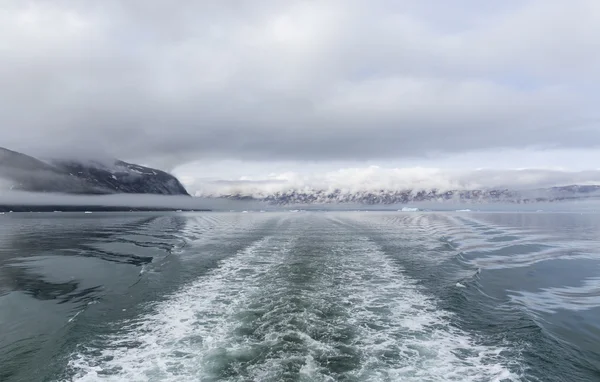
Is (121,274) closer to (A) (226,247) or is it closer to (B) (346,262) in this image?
(A) (226,247)

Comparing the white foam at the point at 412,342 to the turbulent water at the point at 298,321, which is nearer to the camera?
the white foam at the point at 412,342

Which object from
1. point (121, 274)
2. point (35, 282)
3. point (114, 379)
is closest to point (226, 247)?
point (121, 274)

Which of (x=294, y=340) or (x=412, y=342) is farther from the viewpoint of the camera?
(x=412, y=342)

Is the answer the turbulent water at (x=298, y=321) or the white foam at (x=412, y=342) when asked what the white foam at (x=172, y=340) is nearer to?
the turbulent water at (x=298, y=321)

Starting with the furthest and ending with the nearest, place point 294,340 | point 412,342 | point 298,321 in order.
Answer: point 298,321, point 412,342, point 294,340

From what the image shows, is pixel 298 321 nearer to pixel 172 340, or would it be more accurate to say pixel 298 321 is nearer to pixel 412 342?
pixel 412 342

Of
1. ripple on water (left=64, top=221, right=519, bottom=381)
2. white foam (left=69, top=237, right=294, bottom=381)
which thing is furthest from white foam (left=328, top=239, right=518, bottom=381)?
white foam (left=69, top=237, right=294, bottom=381)

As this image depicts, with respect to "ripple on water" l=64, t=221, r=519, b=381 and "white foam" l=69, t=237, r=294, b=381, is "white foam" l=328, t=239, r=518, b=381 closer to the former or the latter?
"ripple on water" l=64, t=221, r=519, b=381

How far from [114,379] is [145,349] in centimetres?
204

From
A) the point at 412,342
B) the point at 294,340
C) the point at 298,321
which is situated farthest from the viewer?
the point at 298,321

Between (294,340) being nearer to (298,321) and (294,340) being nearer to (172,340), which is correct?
(298,321)

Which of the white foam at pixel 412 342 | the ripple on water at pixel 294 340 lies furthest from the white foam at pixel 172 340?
the white foam at pixel 412 342

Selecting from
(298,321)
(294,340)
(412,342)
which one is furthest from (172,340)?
(412,342)

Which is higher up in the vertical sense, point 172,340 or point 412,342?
point 172,340
